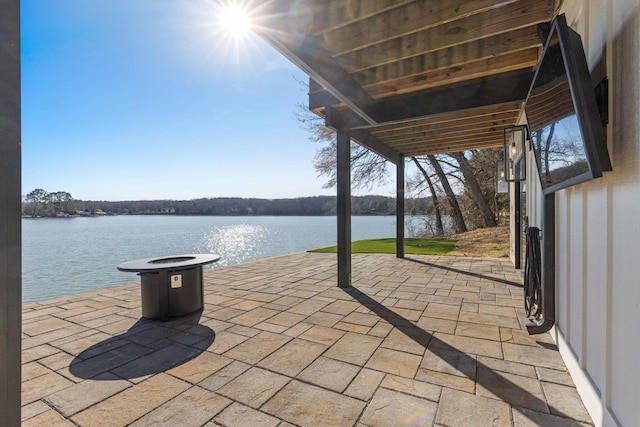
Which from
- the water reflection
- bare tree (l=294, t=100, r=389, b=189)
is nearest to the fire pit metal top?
the water reflection

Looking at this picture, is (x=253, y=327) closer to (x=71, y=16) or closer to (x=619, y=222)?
(x=619, y=222)

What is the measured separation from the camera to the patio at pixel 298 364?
1556mm

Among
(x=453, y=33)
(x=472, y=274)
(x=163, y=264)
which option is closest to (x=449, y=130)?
(x=472, y=274)

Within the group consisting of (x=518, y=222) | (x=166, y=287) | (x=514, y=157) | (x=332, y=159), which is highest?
(x=332, y=159)

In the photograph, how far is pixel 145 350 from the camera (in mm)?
2297

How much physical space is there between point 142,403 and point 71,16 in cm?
399

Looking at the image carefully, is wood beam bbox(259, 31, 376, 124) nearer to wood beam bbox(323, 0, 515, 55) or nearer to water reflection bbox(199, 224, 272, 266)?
wood beam bbox(323, 0, 515, 55)

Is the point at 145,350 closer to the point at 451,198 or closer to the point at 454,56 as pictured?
the point at 454,56

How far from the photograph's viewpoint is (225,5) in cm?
185

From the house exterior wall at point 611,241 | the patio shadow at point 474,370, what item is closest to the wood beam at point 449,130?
the house exterior wall at point 611,241

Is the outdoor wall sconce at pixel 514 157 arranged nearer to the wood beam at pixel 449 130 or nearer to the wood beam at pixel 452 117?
the wood beam at pixel 449 130

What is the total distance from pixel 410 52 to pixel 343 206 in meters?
2.25

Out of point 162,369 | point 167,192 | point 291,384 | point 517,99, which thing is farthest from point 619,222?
point 167,192
